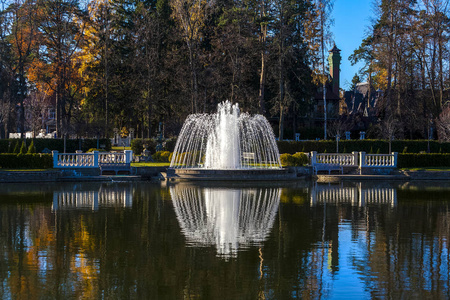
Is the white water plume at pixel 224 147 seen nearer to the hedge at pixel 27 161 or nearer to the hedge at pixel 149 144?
the hedge at pixel 149 144

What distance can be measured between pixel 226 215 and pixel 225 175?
1214 centimetres

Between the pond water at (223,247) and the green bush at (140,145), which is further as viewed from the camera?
the green bush at (140,145)

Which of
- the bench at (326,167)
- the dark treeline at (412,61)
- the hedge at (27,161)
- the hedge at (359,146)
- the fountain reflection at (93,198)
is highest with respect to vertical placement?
the dark treeline at (412,61)

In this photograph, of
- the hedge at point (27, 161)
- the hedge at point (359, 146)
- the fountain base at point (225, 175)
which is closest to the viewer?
the fountain base at point (225, 175)

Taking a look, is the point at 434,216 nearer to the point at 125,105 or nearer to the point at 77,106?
the point at 125,105

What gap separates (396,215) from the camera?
17203 millimetres

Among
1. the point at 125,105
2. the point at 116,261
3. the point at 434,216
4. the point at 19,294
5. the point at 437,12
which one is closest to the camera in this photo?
the point at 19,294

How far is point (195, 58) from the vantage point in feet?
173

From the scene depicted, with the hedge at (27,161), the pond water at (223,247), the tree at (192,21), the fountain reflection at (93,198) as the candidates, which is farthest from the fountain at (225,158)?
the tree at (192,21)

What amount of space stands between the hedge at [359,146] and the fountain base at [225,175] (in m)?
15.3

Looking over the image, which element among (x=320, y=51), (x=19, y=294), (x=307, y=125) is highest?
(x=320, y=51)

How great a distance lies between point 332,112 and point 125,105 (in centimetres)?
2523

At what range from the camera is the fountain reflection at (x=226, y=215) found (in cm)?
1291

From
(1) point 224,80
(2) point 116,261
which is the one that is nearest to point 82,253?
(2) point 116,261
